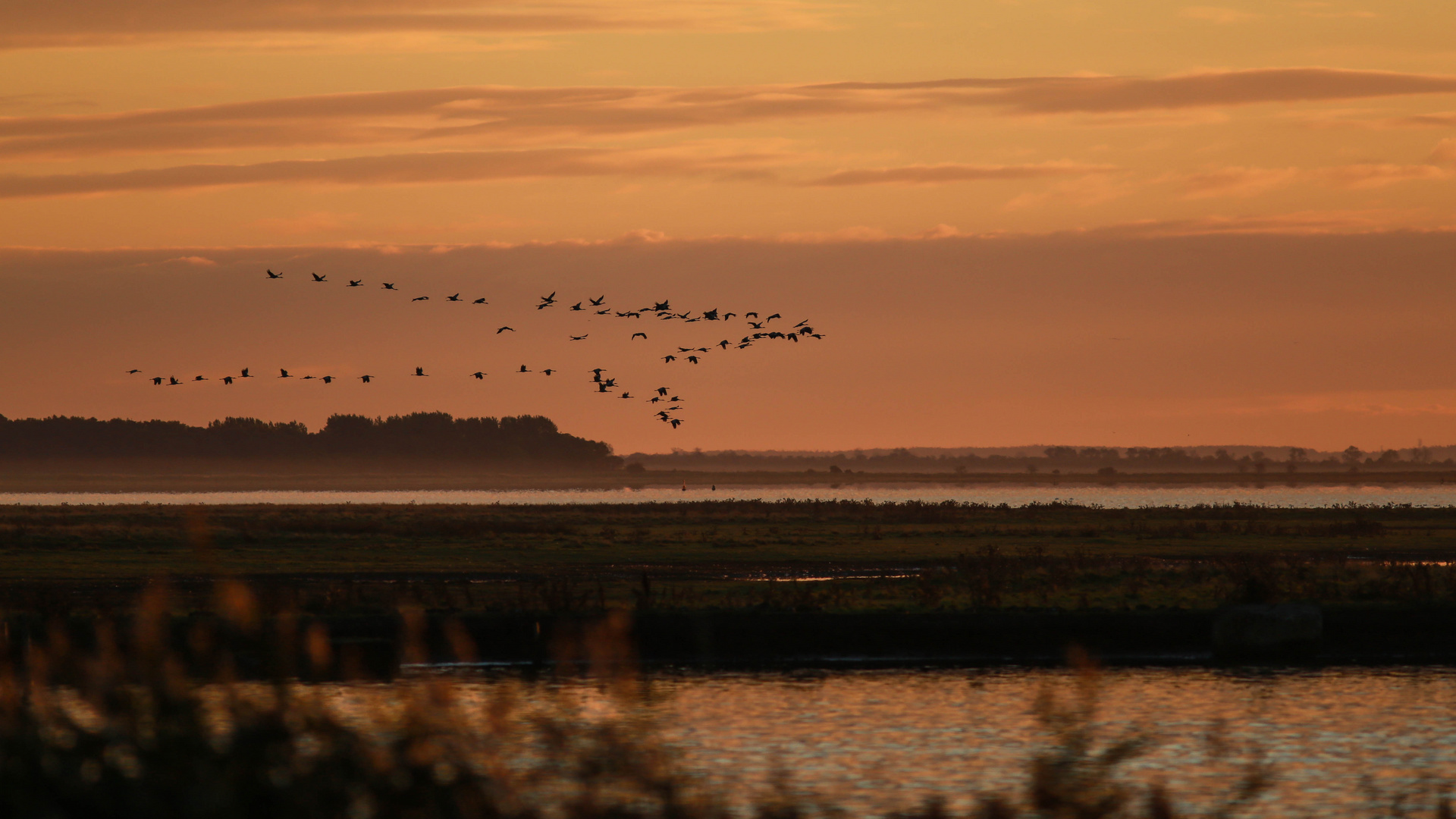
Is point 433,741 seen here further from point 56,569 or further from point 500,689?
point 56,569

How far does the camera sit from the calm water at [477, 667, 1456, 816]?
73.7 feet

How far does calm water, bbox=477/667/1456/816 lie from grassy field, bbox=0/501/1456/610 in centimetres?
564

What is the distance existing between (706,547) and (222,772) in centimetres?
6142

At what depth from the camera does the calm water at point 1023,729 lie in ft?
73.7

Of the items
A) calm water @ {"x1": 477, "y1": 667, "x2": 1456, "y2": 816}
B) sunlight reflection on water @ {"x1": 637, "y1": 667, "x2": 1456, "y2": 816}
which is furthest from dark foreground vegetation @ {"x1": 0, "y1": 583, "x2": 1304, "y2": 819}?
calm water @ {"x1": 477, "y1": 667, "x2": 1456, "y2": 816}

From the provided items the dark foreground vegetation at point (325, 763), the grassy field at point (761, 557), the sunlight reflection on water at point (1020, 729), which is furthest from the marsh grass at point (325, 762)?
the sunlight reflection on water at point (1020, 729)

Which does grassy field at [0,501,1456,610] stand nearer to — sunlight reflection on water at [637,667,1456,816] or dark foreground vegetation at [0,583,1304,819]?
dark foreground vegetation at [0,583,1304,819]

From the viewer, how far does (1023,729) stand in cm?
2655

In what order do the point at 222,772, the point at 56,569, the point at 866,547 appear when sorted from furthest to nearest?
the point at 866,547 < the point at 56,569 < the point at 222,772

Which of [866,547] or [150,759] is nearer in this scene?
[150,759]

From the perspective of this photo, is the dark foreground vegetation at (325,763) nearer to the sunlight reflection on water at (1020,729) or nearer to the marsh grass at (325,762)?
the marsh grass at (325,762)

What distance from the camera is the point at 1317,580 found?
46.0 metres

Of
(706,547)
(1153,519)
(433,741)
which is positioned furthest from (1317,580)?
(1153,519)

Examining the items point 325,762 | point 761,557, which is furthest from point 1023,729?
point 761,557
